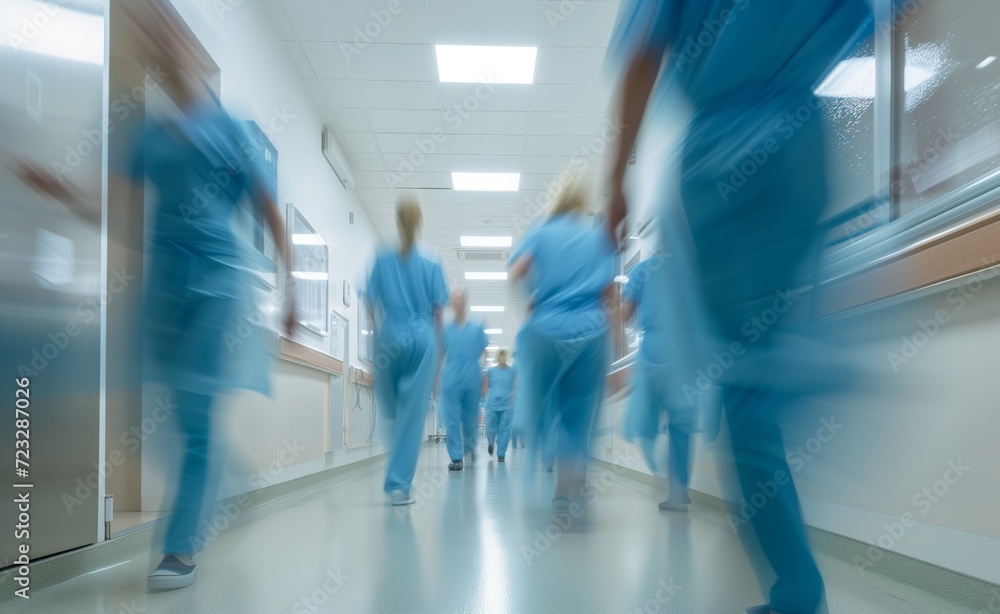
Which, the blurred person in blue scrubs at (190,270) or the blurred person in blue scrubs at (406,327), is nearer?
the blurred person in blue scrubs at (190,270)

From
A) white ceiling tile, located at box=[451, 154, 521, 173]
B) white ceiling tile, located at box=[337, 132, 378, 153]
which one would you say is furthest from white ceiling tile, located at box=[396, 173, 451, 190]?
white ceiling tile, located at box=[337, 132, 378, 153]

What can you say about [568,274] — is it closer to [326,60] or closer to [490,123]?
[326,60]

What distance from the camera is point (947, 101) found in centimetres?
184

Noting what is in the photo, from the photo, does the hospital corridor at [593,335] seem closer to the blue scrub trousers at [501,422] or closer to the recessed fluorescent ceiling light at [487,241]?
the blue scrub trousers at [501,422]

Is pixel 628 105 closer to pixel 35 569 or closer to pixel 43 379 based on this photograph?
pixel 43 379

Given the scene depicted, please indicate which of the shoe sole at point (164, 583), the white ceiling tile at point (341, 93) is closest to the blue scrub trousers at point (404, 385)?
the shoe sole at point (164, 583)

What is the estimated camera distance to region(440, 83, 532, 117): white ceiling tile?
5512 millimetres

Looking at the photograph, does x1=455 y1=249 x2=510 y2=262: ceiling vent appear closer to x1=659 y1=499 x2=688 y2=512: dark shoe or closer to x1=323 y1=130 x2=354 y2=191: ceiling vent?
x1=323 y1=130 x2=354 y2=191: ceiling vent

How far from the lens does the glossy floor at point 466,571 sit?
1525mm

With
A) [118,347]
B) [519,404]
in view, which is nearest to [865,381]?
[519,404]

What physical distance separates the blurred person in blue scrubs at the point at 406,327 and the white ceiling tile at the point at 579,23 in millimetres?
1934

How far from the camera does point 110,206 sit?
297cm

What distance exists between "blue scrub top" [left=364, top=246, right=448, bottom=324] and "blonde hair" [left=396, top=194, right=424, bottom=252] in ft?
0.22

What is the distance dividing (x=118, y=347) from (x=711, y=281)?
259 centimetres
